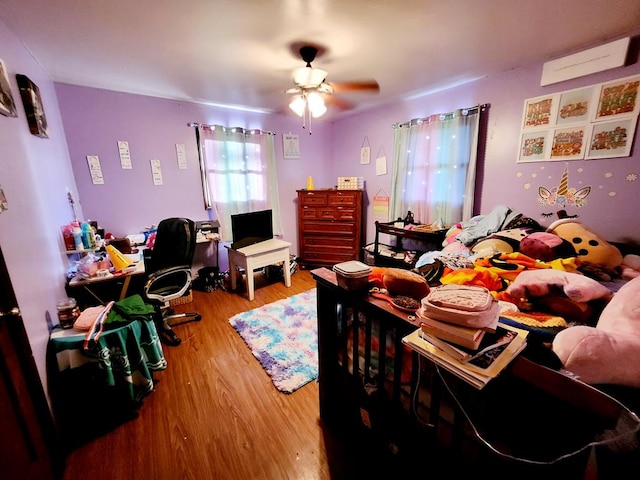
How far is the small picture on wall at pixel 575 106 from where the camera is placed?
207 cm

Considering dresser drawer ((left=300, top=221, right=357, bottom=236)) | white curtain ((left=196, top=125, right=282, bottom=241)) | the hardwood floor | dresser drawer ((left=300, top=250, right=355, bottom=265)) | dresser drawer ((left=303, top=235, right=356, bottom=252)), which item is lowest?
the hardwood floor

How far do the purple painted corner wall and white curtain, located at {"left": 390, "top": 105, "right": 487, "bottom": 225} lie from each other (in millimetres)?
140

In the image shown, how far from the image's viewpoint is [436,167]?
313 cm

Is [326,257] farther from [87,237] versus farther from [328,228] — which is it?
[87,237]

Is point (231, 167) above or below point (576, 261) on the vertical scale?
above

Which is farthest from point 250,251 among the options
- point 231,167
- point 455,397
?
point 455,397

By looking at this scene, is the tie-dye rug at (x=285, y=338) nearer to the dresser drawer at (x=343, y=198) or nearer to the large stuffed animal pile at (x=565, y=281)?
the large stuffed animal pile at (x=565, y=281)

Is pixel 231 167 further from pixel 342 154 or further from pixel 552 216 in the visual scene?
pixel 552 216

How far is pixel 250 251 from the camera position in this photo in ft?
10.0

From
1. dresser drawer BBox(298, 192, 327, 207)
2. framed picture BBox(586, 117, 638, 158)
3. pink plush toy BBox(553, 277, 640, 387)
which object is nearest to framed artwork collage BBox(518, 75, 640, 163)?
→ framed picture BBox(586, 117, 638, 158)

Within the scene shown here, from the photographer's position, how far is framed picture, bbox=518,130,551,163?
7.68ft

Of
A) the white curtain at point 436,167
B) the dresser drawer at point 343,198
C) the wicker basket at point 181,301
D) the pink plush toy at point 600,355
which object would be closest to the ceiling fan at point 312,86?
the white curtain at point 436,167

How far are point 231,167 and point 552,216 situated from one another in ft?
12.0

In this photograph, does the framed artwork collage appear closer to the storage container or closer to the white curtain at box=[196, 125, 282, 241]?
the storage container
